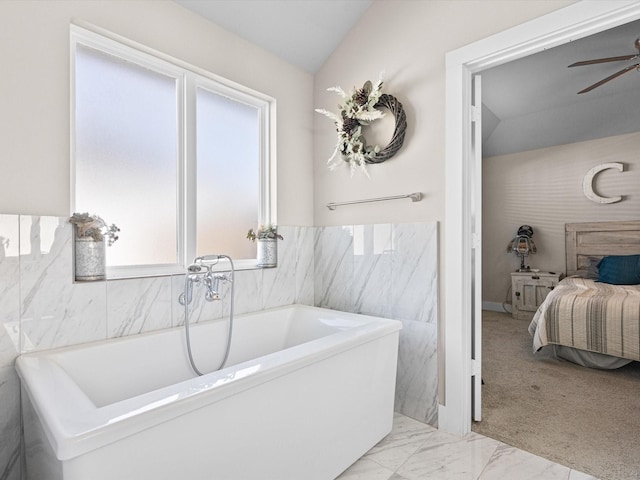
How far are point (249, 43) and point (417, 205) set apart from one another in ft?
5.42

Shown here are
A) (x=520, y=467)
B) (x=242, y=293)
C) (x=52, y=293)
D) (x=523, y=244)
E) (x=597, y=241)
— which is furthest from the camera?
(x=523, y=244)

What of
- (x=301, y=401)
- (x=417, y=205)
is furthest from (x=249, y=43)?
(x=301, y=401)

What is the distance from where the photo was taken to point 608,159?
4551 mm

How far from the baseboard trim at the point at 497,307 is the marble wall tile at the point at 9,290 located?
554 cm

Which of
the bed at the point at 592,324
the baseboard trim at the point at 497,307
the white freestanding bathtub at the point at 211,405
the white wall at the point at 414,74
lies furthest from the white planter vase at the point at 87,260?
the baseboard trim at the point at 497,307

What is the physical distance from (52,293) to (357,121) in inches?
82.5

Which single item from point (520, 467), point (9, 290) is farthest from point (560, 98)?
point (9, 290)

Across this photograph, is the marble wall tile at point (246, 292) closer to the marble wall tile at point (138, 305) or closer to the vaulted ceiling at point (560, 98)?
the marble wall tile at point (138, 305)

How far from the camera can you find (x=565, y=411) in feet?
7.72

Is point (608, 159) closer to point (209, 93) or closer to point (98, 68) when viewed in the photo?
point (209, 93)

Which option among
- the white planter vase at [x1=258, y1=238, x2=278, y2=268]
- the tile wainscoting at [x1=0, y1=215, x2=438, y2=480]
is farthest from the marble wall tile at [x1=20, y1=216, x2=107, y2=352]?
the white planter vase at [x1=258, y1=238, x2=278, y2=268]

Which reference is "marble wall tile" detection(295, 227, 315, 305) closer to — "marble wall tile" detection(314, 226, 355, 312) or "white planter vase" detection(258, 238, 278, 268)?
"marble wall tile" detection(314, 226, 355, 312)

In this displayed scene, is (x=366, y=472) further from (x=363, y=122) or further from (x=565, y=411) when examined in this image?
(x=363, y=122)

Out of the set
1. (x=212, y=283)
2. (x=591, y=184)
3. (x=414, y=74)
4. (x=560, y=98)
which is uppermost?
(x=560, y=98)
